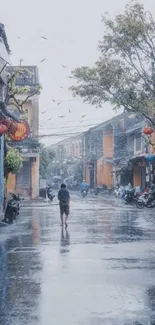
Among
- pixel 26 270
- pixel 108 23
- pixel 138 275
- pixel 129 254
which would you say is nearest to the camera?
pixel 138 275

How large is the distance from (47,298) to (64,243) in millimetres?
7448

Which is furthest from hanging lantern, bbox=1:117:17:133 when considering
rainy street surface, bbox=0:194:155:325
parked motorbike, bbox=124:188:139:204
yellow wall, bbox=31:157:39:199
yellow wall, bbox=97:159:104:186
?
yellow wall, bbox=97:159:104:186

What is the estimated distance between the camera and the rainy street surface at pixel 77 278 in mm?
7875

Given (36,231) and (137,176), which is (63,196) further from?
(137,176)

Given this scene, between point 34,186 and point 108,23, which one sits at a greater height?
point 108,23

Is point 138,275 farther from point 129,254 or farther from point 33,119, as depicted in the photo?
point 33,119

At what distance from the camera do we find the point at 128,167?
5516 centimetres

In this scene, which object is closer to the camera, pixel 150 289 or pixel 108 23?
pixel 150 289

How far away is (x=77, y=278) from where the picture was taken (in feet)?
35.2

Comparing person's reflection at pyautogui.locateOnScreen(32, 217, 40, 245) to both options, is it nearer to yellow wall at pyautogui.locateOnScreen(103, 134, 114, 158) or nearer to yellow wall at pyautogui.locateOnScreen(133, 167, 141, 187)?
yellow wall at pyautogui.locateOnScreen(133, 167, 141, 187)

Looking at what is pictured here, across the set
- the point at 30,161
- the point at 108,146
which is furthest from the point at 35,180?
the point at 108,146

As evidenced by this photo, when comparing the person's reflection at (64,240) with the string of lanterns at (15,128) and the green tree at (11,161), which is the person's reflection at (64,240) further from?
the green tree at (11,161)

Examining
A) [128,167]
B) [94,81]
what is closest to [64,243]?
[94,81]

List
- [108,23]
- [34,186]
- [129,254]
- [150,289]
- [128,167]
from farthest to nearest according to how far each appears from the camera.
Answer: [128,167] → [34,186] → [108,23] → [129,254] → [150,289]
